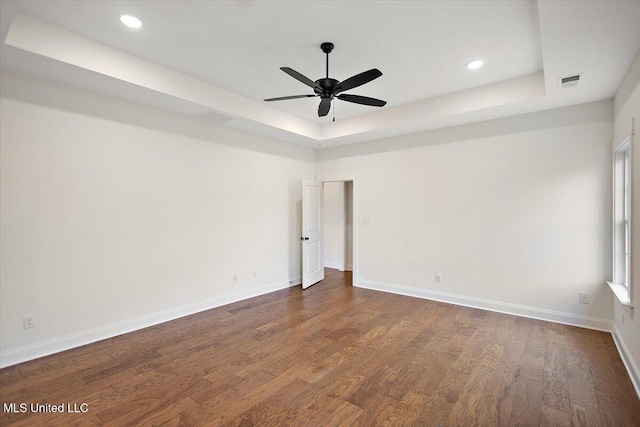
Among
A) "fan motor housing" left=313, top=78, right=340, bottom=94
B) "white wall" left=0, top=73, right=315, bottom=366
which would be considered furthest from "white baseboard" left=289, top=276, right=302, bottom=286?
"fan motor housing" left=313, top=78, right=340, bottom=94

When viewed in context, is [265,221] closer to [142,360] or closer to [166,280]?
[166,280]

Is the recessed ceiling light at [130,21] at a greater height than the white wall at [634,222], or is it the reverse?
the recessed ceiling light at [130,21]

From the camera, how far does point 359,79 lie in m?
2.65

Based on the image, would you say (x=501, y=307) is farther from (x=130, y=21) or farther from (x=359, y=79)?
(x=130, y=21)

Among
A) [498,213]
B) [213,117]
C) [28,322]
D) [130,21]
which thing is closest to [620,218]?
[498,213]

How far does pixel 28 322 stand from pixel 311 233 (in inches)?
156

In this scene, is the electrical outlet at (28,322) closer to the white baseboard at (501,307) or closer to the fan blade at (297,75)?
the fan blade at (297,75)

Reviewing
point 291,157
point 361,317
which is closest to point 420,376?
point 361,317

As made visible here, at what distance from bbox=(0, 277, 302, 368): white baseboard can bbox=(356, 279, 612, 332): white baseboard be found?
2411 millimetres

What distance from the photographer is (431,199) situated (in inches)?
192

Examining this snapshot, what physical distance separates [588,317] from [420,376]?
2.55 m

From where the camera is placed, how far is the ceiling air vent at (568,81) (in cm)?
300

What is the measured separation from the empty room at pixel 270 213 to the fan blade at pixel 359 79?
0.06 m

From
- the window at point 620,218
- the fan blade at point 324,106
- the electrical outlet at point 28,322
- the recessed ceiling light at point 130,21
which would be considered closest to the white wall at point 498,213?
the window at point 620,218
